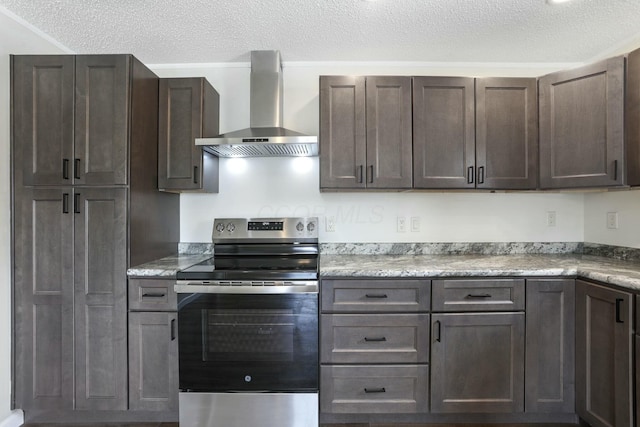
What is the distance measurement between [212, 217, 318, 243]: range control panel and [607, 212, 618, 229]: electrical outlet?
2.08m

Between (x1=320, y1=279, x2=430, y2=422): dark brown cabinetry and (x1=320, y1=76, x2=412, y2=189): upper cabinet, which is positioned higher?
(x1=320, y1=76, x2=412, y2=189): upper cabinet

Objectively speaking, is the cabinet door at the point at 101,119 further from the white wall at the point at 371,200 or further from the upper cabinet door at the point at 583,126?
the upper cabinet door at the point at 583,126

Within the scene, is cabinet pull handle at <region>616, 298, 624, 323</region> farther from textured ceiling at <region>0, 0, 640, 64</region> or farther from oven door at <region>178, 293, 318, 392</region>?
textured ceiling at <region>0, 0, 640, 64</region>

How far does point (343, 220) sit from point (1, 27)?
7.77 ft

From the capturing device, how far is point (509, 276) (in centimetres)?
182

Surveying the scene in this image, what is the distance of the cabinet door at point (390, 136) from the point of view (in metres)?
2.13

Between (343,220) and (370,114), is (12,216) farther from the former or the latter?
(370,114)

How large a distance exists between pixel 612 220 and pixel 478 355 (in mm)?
1443

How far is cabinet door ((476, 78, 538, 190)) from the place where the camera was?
2.14 metres

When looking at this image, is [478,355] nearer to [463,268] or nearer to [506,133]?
[463,268]


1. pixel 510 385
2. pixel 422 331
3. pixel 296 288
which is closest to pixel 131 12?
pixel 296 288

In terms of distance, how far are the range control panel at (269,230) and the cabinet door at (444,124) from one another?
2.74 feet

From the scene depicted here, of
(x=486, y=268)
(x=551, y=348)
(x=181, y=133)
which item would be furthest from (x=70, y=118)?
(x=551, y=348)

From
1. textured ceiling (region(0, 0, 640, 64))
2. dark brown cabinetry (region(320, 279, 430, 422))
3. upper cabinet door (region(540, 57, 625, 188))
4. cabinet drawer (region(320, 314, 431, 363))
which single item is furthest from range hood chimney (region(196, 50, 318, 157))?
upper cabinet door (region(540, 57, 625, 188))
